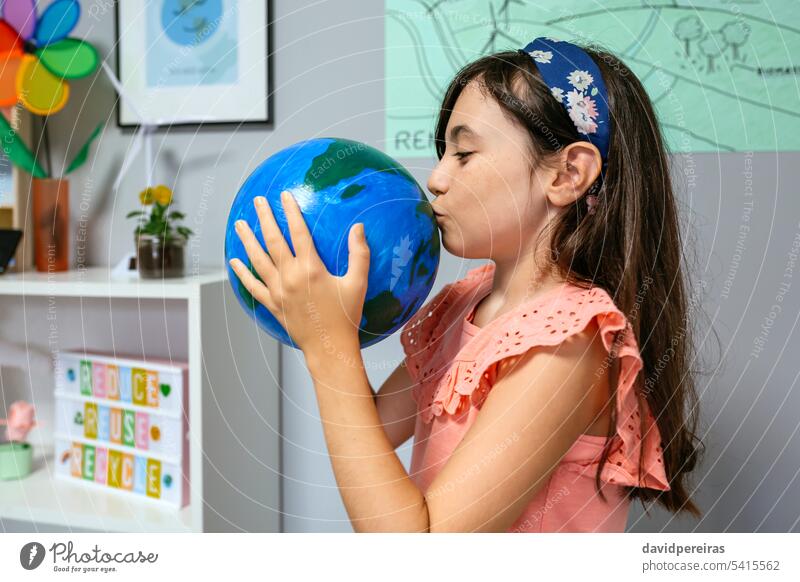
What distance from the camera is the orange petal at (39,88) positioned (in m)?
1.53

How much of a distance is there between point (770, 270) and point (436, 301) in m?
0.70

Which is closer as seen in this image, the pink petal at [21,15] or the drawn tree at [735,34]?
the drawn tree at [735,34]

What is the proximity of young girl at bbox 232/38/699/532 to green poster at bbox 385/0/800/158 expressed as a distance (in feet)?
1.39

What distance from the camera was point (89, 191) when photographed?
168 centimetres

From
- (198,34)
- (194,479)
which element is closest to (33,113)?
(198,34)

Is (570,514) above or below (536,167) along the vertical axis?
below

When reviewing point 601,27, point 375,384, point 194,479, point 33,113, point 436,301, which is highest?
point 601,27

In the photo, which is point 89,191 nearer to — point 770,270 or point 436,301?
point 436,301

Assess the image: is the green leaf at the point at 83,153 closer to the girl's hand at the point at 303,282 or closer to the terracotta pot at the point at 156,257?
the terracotta pot at the point at 156,257

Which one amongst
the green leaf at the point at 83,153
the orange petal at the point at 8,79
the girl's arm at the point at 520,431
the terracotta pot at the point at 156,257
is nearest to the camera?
the girl's arm at the point at 520,431

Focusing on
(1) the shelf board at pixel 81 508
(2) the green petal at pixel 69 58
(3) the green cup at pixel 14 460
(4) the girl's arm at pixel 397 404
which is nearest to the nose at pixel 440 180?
(4) the girl's arm at pixel 397 404

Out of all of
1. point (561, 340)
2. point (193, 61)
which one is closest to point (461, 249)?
point (561, 340)

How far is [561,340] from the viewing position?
78 centimetres

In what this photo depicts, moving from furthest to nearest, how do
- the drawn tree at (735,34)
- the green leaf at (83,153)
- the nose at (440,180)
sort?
the green leaf at (83,153) < the drawn tree at (735,34) < the nose at (440,180)
